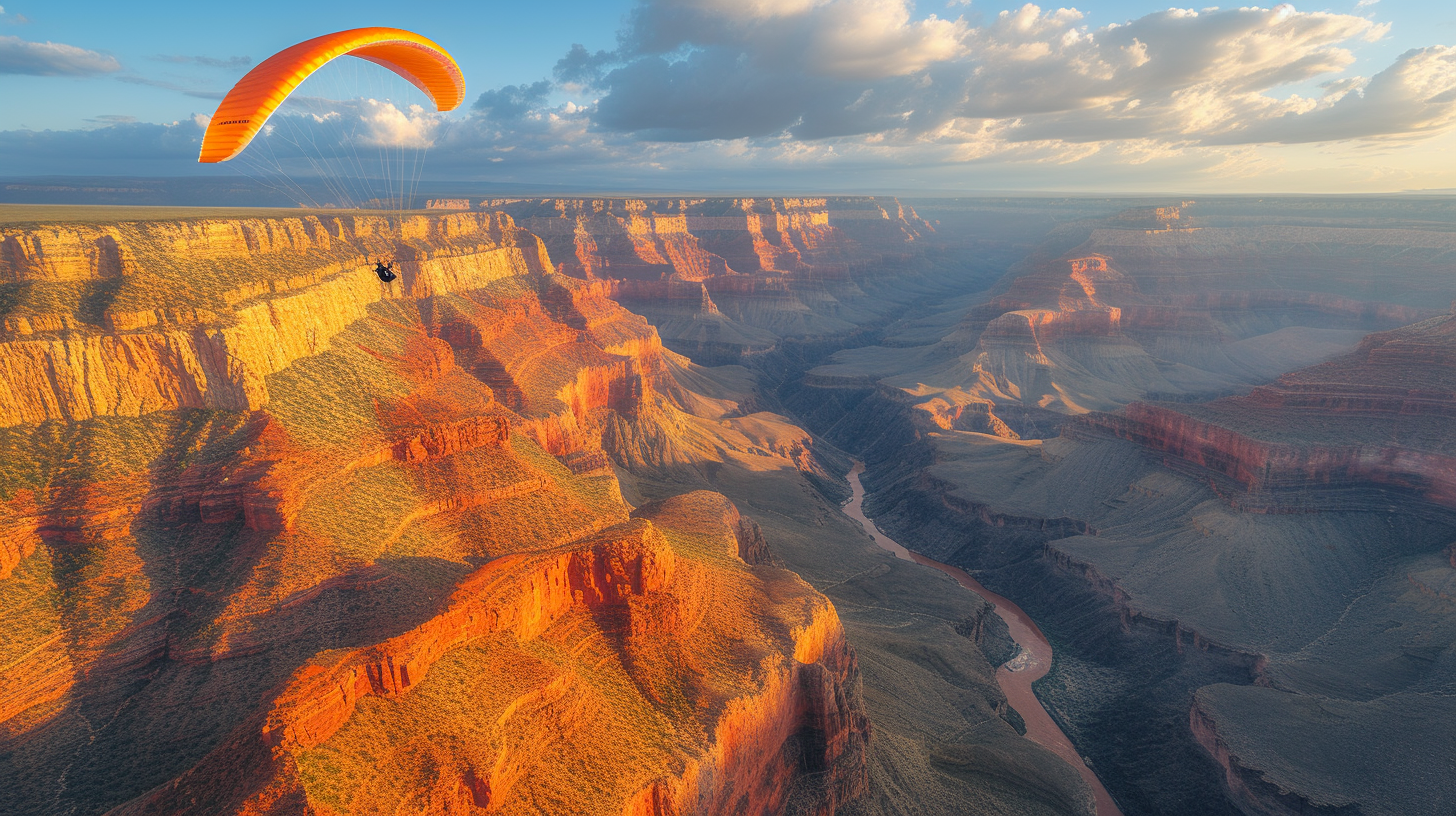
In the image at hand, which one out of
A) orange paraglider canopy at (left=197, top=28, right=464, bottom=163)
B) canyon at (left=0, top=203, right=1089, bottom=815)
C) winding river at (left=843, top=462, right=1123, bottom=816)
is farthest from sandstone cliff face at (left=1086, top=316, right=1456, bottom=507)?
orange paraglider canopy at (left=197, top=28, right=464, bottom=163)

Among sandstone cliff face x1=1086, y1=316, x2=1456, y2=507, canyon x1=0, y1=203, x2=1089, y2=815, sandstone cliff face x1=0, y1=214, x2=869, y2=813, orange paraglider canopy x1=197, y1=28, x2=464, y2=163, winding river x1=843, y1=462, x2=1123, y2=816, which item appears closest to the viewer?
sandstone cliff face x1=0, y1=214, x2=869, y2=813

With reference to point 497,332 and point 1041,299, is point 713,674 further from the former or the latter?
point 1041,299

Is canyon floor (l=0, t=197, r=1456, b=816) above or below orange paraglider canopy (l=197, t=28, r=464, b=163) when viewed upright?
below

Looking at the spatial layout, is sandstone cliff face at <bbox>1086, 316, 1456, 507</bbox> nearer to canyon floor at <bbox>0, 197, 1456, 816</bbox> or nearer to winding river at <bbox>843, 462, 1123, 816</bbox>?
canyon floor at <bbox>0, 197, 1456, 816</bbox>

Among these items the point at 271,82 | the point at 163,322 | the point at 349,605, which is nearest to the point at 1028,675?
the point at 349,605

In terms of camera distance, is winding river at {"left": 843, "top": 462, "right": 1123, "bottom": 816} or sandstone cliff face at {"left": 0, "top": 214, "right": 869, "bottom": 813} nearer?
sandstone cliff face at {"left": 0, "top": 214, "right": 869, "bottom": 813}

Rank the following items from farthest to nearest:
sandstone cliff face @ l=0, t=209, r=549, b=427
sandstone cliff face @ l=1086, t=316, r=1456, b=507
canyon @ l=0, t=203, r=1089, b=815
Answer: sandstone cliff face @ l=1086, t=316, r=1456, b=507
sandstone cliff face @ l=0, t=209, r=549, b=427
canyon @ l=0, t=203, r=1089, b=815

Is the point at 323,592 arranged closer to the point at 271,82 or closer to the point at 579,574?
the point at 579,574
